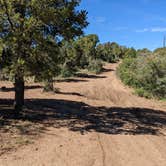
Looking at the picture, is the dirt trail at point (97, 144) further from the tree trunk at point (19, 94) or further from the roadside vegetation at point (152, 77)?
the roadside vegetation at point (152, 77)

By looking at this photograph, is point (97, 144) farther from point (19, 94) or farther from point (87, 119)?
point (19, 94)

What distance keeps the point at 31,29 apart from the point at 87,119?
476 centimetres

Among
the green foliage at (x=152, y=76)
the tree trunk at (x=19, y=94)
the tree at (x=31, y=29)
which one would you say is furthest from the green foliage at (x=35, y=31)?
the green foliage at (x=152, y=76)

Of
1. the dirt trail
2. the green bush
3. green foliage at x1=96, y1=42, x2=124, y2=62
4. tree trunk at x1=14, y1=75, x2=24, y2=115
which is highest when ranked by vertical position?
green foliage at x1=96, y1=42, x2=124, y2=62

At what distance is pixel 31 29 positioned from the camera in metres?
12.5

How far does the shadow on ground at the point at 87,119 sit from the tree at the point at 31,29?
123 centimetres

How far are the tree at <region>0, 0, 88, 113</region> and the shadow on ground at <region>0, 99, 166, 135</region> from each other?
123cm

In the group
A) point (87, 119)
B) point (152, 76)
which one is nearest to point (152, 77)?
point (152, 76)

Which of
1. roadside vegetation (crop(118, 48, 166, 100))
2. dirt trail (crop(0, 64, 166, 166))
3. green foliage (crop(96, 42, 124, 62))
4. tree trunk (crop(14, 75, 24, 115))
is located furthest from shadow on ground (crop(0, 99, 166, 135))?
green foliage (crop(96, 42, 124, 62))

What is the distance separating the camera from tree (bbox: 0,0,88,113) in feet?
→ 40.7

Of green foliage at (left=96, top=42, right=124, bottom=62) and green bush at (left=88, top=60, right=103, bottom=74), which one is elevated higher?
green foliage at (left=96, top=42, right=124, bottom=62)

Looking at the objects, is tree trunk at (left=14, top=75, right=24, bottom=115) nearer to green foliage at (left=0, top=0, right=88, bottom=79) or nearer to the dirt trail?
green foliage at (left=0, top=0, right=88, bottom=79)

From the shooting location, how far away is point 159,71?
29.2 m

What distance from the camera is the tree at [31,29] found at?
12391 mm
